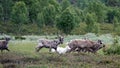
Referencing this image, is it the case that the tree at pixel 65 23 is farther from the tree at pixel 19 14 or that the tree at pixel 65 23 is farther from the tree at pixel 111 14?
the tree at pixel 111 14

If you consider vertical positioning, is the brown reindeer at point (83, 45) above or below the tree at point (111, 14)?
above

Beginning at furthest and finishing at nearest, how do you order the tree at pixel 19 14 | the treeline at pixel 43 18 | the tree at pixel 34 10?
1. the tree at pixel 34 10
2. the tree at pixel 19 14
3. the treeline at pixel 43 18

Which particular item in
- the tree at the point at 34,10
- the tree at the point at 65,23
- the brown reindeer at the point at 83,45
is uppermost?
the brown reindeer at the point at 83,45

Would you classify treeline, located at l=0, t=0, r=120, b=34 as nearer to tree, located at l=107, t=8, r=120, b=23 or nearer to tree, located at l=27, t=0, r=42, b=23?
tree, located at l=27, t=0, r=42, b=23

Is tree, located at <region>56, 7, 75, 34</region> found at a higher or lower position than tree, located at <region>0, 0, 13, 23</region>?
higher

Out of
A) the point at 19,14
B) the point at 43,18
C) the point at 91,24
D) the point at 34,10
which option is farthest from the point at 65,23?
the point at 34,10

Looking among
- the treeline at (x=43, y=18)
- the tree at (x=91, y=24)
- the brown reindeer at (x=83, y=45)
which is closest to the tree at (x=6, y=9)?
the treeline at (x=43, y=18)

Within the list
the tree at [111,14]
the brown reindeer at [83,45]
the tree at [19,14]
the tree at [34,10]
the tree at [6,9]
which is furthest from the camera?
the tree at [111,14]

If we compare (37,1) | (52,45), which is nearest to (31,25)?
(37,1)

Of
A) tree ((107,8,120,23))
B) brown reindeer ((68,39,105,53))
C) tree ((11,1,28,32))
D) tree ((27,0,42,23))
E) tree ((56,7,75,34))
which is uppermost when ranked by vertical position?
brown reindeer ((68,39,105,53))

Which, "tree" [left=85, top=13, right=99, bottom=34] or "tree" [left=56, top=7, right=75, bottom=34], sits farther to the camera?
"tree" [left=85, top=13, right=99, bottom=34]

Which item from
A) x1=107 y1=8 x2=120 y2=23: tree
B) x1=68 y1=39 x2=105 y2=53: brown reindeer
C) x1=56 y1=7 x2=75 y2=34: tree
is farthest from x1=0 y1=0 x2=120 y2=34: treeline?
x1=68 y1=39 x2=105 y2=53: brown reindeer

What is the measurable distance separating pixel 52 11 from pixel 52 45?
75531 millimetres

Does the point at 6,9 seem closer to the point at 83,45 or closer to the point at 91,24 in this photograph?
the point at 91,24
